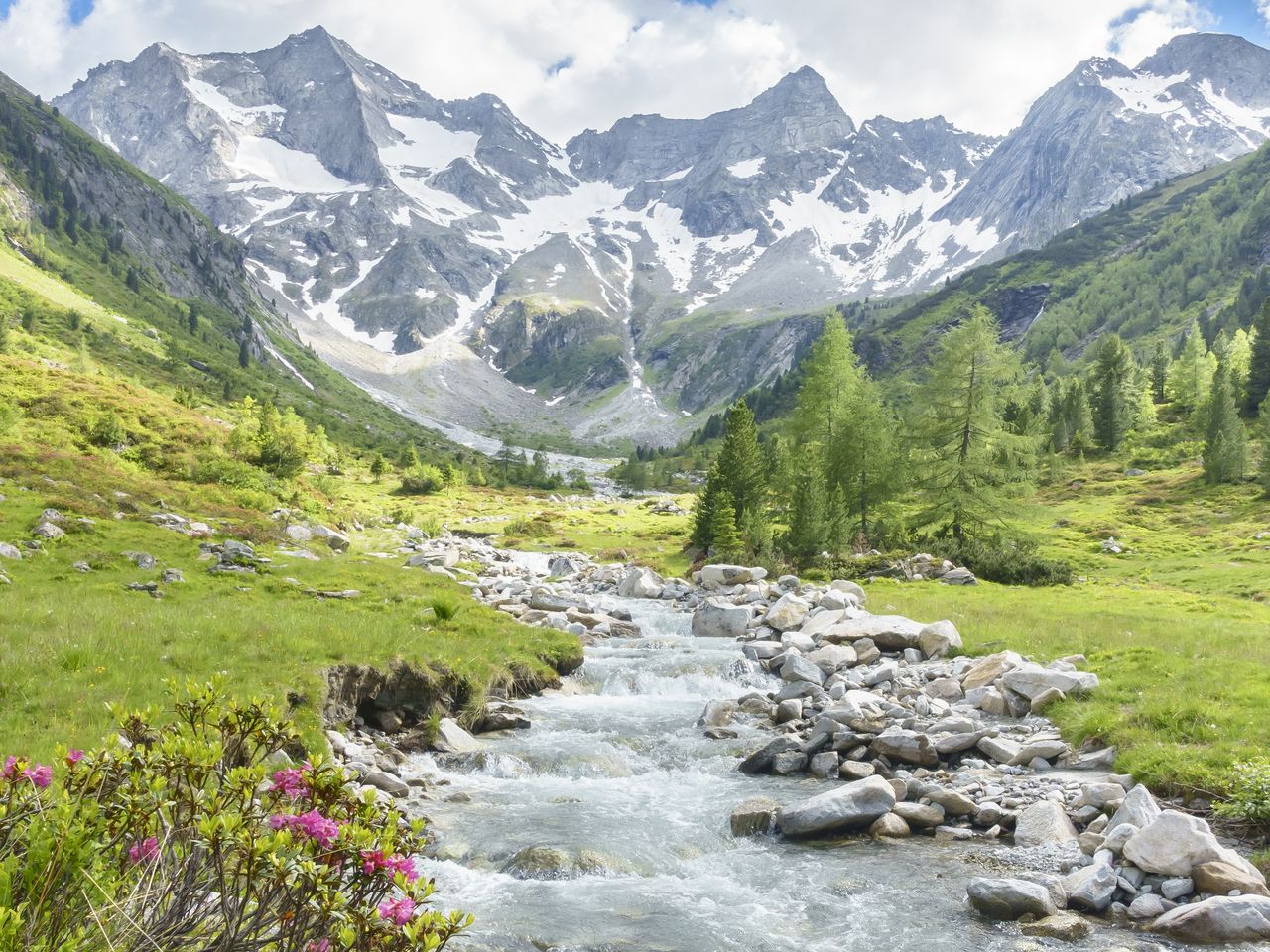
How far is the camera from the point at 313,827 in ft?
13.3

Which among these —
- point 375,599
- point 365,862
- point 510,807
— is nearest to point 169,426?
point 375,599

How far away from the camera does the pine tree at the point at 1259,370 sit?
298 ft

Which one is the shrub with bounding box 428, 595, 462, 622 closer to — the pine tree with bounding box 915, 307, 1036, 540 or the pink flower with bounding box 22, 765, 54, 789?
the pink flower with bounding box 22, 765, 54, 789

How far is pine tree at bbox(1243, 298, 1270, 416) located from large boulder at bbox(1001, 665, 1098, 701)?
97304mm

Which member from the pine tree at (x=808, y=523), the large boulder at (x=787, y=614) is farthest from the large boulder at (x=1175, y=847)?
the pine tree at (x=808, y=523)

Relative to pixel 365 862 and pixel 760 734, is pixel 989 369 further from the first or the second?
pixel 365 862

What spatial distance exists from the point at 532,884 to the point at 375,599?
56.9ft

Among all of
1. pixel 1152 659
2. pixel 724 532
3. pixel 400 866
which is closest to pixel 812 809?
pixel 400 866

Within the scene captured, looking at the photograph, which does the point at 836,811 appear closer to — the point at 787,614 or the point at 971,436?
the point at 787,614

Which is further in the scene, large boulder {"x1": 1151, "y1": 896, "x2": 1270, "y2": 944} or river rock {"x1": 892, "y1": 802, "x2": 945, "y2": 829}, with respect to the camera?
river rock {"x1": 892, "y1": 802, "x2": 945, "y2": 829}

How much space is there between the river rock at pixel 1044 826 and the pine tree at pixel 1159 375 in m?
127

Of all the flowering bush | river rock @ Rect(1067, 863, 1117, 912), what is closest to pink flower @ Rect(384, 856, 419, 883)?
the flowering bush

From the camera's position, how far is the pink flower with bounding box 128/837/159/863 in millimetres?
4352

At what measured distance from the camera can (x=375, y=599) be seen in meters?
26.2
